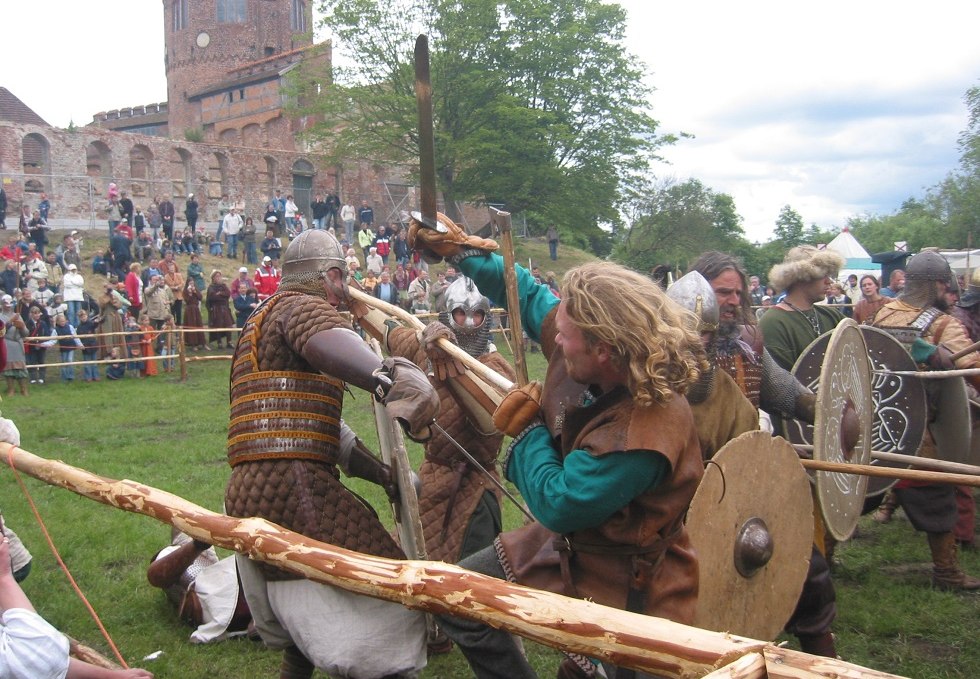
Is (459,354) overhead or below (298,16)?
below

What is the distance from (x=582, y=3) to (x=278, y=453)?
32.7 m

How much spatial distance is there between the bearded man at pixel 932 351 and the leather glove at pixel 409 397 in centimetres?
339

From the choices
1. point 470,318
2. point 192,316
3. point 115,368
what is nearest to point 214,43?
point 192,316

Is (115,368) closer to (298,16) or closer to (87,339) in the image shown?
(87,339)

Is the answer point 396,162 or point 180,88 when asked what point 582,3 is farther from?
point 180,88

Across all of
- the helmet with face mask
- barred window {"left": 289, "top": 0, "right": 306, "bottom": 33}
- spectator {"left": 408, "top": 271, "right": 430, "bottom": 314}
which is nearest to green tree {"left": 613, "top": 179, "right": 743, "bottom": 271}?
spectator {"left": 408, "top": 271, "right": 430, "bottom": 314}

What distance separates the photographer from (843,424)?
12.2 feet

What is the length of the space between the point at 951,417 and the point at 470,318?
2740 mm

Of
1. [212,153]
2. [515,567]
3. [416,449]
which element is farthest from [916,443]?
[212,153]

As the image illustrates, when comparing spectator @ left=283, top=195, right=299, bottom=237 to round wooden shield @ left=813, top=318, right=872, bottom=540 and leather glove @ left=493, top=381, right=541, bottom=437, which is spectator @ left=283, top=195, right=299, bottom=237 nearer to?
round wooden shield @ left=813, top=318, right=872, bottom=540

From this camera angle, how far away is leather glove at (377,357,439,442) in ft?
7.91

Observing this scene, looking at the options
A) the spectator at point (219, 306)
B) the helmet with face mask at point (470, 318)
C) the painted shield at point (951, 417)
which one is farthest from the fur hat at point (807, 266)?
the spectator at point (219, 306)

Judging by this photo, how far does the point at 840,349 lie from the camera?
3.71 meters

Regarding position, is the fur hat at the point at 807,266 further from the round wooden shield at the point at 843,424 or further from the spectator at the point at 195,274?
the spectator at the point at 195,274
